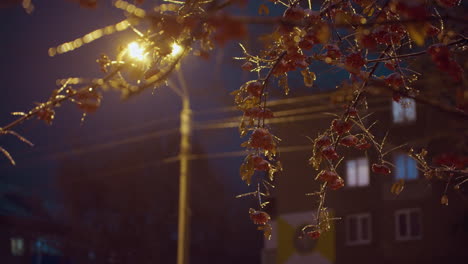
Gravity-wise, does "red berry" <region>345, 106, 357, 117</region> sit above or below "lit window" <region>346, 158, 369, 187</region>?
below

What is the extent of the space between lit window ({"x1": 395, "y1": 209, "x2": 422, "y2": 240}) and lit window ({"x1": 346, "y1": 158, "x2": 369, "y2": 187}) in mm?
1769

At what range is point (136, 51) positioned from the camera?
4.80 metres

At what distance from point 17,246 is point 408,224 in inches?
812

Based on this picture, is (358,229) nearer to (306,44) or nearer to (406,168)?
(406,168)

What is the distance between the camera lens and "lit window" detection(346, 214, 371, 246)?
25859 mm

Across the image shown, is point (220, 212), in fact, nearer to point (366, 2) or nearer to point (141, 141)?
point (141, 141)

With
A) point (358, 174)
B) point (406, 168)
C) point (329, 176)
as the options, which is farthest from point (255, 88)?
point (358, 174)

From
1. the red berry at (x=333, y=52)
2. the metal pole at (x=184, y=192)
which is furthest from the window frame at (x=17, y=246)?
the red berry at (x=333, y=52)

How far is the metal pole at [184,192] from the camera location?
14391 mm

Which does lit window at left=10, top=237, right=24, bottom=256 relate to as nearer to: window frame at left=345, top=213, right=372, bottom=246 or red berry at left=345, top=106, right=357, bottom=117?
window frame at left=345, top=213, right=372, bottom=246

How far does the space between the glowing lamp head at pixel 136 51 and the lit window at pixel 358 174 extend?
70.0ft

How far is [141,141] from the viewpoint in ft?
112

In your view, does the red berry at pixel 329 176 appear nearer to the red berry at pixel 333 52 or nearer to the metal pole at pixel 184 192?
the red berry at pixel 333 52

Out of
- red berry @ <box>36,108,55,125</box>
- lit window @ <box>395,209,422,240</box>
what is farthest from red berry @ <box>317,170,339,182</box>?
lit window @ <box>395,209,422,240</box>
